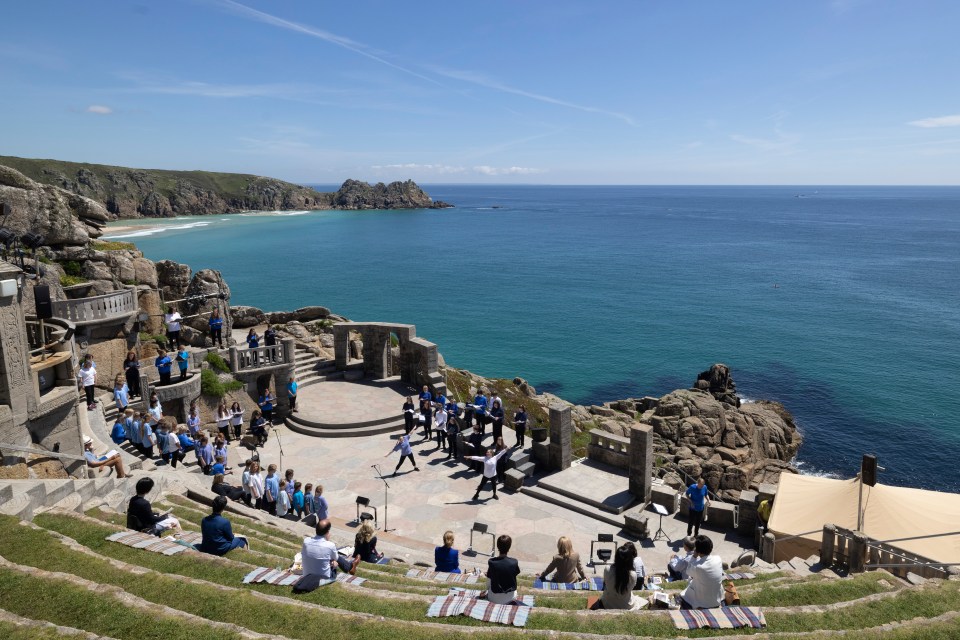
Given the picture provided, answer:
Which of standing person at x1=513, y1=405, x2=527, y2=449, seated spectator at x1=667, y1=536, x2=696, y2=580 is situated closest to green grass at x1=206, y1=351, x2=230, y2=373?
standing person at x1=513, y1=405, x2=527, y2=449

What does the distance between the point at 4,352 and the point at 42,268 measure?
12.6 metres

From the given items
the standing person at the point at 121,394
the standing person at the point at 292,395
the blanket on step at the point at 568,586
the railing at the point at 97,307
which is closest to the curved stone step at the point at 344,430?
the standing person at the point at 292,395

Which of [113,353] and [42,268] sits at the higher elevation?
[42,268]

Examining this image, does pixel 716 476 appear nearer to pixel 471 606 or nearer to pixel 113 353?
pixel 471 606

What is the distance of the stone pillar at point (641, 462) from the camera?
55.5 feet

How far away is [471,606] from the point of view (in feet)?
26.4

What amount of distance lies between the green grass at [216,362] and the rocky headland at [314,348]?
10.2 ft

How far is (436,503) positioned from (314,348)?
575 inches

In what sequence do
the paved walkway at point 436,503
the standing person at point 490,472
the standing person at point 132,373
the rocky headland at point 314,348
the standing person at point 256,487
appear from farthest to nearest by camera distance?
the rocky headland at point 314,348 < the standing person at point 132,373 < the standing person at point 490,472 < the paved walkway at point 436,503 < the standing person at point 256,487

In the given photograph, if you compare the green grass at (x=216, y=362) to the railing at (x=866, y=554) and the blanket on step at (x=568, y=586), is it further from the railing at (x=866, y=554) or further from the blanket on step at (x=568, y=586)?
the railing at (x=866, y=554)

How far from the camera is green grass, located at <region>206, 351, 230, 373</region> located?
2300 centimetres

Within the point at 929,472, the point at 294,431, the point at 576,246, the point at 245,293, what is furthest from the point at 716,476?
the point at 576,246

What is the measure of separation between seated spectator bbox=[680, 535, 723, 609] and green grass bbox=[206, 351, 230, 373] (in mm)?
19813

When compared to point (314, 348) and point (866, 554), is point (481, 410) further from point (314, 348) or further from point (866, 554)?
point (314, 348)
